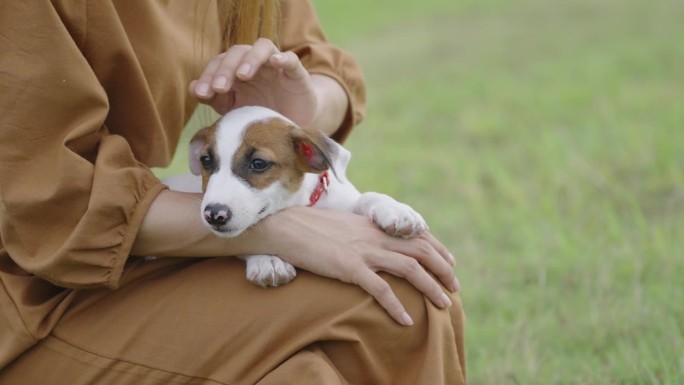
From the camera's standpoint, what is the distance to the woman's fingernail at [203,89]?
2.53 m

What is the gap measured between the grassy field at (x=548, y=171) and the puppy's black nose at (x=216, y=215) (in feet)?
4.18

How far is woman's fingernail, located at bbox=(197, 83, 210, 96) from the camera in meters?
2.53

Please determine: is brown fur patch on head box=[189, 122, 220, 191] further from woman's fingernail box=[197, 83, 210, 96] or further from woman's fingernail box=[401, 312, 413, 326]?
woman's fingernail box=[401, 312, 413, 326]

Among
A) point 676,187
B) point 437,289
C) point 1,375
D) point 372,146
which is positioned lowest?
point 372,146

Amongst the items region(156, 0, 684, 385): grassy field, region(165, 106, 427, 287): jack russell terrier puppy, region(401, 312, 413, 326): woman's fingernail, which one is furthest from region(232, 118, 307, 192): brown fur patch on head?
region(156, 0, 684, 385): grassy field

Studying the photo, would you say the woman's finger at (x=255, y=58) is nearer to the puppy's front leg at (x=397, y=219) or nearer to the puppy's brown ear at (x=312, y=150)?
the puppy's brown ear at (x=312, y=150)

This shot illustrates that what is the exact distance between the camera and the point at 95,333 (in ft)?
7.68

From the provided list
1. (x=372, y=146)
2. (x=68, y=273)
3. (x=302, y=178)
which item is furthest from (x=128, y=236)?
(x=372, y=146)

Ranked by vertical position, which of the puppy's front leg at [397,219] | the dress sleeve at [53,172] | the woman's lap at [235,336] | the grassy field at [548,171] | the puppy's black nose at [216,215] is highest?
the dress sleeve at [53,172]

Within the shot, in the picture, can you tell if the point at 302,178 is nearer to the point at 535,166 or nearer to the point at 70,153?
the point at 70,153

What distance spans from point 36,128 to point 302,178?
2.42 ft

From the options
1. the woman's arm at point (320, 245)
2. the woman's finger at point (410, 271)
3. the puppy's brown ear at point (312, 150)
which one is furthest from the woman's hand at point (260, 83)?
the woman's finger at point (410, 271)

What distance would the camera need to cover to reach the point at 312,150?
8.82 feet

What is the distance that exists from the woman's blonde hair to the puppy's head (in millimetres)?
212
